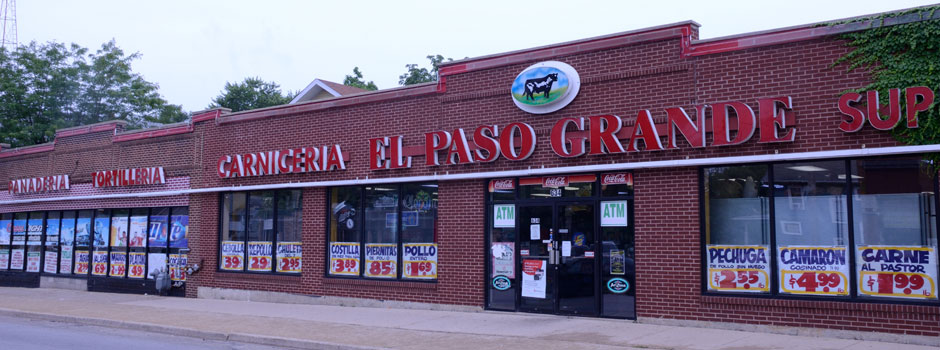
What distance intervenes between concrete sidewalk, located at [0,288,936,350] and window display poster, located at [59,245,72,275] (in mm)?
5053

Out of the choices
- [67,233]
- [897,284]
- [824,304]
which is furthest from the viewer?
[67,233]

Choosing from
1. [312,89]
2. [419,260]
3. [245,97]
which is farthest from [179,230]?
[245,97]

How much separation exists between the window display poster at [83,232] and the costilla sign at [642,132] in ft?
38.5

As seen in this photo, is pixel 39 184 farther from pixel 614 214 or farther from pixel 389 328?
pixel 614 214

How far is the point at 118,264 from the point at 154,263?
1684 mm

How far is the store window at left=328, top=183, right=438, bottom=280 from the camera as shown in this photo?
16.3 metres

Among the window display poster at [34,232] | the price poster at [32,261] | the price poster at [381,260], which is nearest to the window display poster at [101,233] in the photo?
the window display poster at [34,232]

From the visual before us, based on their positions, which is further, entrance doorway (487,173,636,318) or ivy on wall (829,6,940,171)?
entrance doorway (487,173,636,318)

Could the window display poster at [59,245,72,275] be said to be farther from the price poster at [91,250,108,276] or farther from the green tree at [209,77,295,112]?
the green tree at [209,77,295,112]

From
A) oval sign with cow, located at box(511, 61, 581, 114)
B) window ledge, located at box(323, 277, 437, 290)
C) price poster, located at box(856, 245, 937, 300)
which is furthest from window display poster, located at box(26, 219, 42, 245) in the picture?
price poster, located at box(856, 245, 937, 300)

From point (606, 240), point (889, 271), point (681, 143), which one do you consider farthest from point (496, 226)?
point (889, 271)

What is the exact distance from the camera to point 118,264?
2242 cm

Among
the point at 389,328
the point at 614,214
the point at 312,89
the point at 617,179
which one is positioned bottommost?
the point at 389,328

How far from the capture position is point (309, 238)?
1808 centimetres
